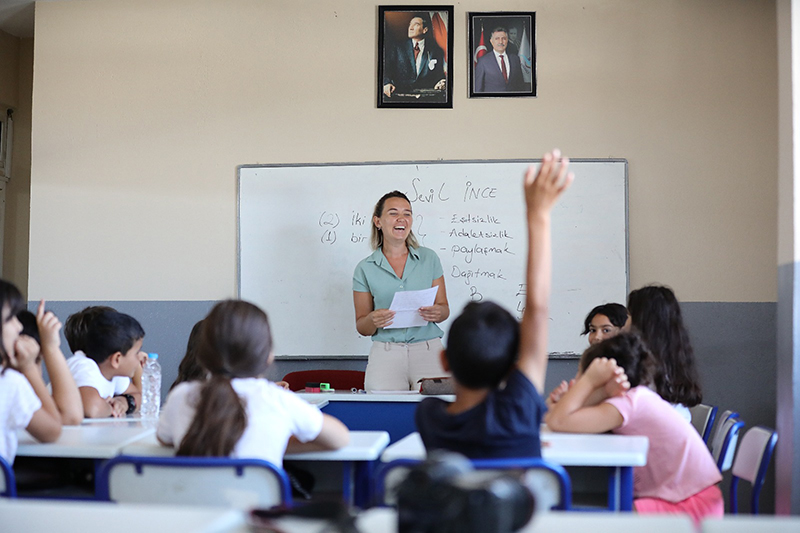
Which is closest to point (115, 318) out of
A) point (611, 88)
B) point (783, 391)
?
point (783, 391)

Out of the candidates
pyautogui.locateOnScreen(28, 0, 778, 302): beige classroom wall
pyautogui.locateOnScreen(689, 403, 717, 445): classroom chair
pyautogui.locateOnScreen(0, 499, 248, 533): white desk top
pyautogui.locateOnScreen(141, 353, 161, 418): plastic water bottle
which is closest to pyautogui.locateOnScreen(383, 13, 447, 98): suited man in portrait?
pyautogui.locateOnScreen(28, 0, 778, 302): beige classroom wall

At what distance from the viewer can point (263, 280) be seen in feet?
15.3

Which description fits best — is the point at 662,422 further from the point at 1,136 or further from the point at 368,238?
the point at 1,136

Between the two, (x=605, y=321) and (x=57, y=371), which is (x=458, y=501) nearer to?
(x=57, y=371)

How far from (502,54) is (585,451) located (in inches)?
126

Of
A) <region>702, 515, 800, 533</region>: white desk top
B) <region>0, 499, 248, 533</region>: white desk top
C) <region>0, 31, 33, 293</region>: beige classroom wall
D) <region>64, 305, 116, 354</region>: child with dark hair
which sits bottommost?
<region>0, 499, 248, 533</region>: white desk top

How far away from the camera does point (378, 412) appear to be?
10.2 ft

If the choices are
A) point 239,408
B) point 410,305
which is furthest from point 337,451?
point 410,305

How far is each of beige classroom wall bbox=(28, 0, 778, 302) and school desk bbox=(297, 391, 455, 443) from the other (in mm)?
1732

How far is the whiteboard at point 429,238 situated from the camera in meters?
4.43

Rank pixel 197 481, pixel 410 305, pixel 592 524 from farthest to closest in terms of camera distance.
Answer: pixel 410 305, pixel 197 481, pixel 592 524

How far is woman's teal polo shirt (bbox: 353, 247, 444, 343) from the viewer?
4090 mm

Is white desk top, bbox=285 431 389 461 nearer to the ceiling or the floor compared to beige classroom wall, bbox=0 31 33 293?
nearer to the floor

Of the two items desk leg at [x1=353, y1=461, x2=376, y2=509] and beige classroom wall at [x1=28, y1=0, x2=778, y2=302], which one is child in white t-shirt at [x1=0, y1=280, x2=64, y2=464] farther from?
beige classroom wall at [x1=28, y1=0, x2=778, y2=302]
